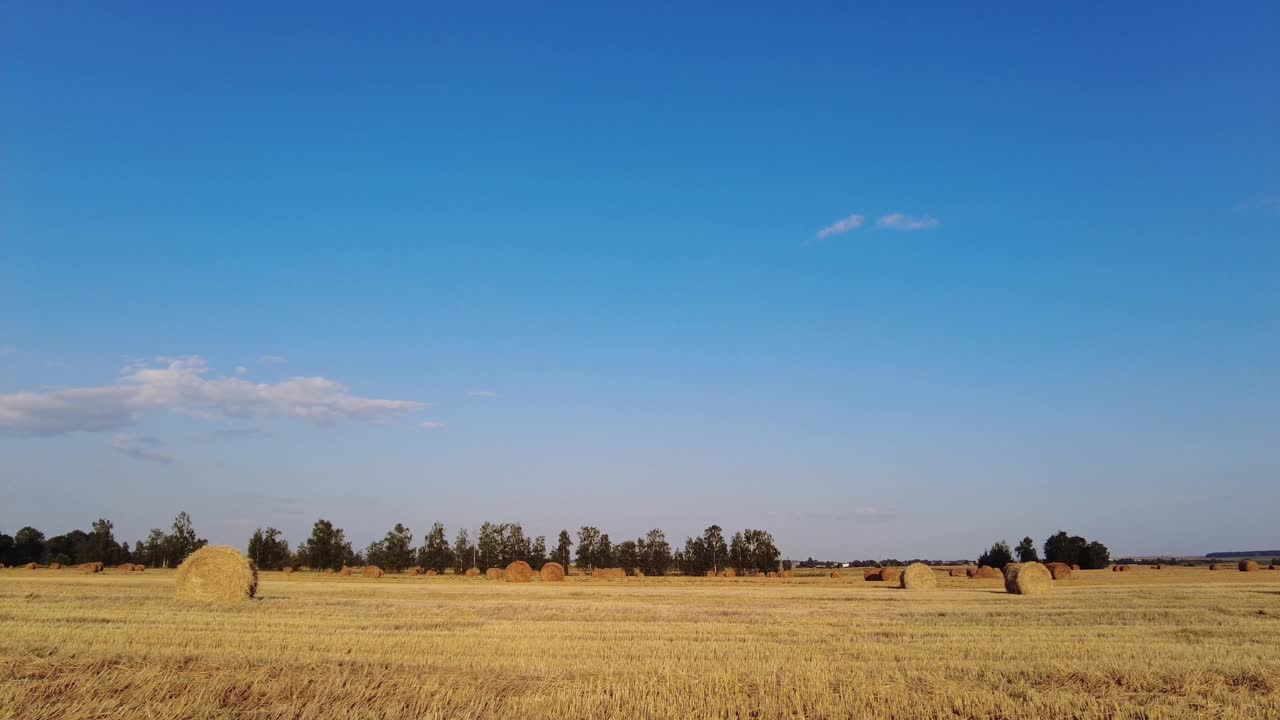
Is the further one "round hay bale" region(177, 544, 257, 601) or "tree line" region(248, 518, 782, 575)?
"tree line" region(248, 518, 782, 575)

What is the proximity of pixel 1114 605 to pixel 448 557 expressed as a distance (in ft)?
260

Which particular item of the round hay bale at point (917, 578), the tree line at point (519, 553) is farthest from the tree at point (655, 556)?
the round hay bale at point (917, 578)

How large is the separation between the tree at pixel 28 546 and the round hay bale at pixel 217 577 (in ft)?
227

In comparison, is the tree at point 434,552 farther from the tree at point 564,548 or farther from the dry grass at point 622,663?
the dry grass at point 622,663

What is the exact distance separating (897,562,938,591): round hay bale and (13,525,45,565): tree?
264ft

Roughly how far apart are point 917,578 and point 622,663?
3075 centimetres

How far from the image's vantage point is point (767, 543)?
9288 centimetres

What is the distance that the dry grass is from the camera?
27.2ft

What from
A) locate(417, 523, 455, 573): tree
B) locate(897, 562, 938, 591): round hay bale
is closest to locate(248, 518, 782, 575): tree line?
locate(417, 523, 455, 573): tree

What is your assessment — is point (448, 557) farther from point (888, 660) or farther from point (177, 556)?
point (888, 660)

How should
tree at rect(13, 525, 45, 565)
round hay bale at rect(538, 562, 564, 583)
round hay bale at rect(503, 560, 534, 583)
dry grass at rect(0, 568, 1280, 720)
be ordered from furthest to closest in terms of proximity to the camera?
tree at rect(13, 525, 45, 565), round hay bale at rect(538, 562, 564, 583), round hay bale at rect(503, 560, 534, 583), dry grass at rect(0, 568, 1280, 720)

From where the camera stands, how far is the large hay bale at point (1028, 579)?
3127 centimetres

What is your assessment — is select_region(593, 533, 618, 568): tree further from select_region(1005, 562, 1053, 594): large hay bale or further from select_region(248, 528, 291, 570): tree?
select_region(1005, 562, 1053, 594): large hay bale

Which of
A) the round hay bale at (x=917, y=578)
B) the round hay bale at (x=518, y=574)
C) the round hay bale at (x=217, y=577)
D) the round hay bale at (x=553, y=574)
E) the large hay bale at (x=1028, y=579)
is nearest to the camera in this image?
the round hay bale at (x=217, y=577)
